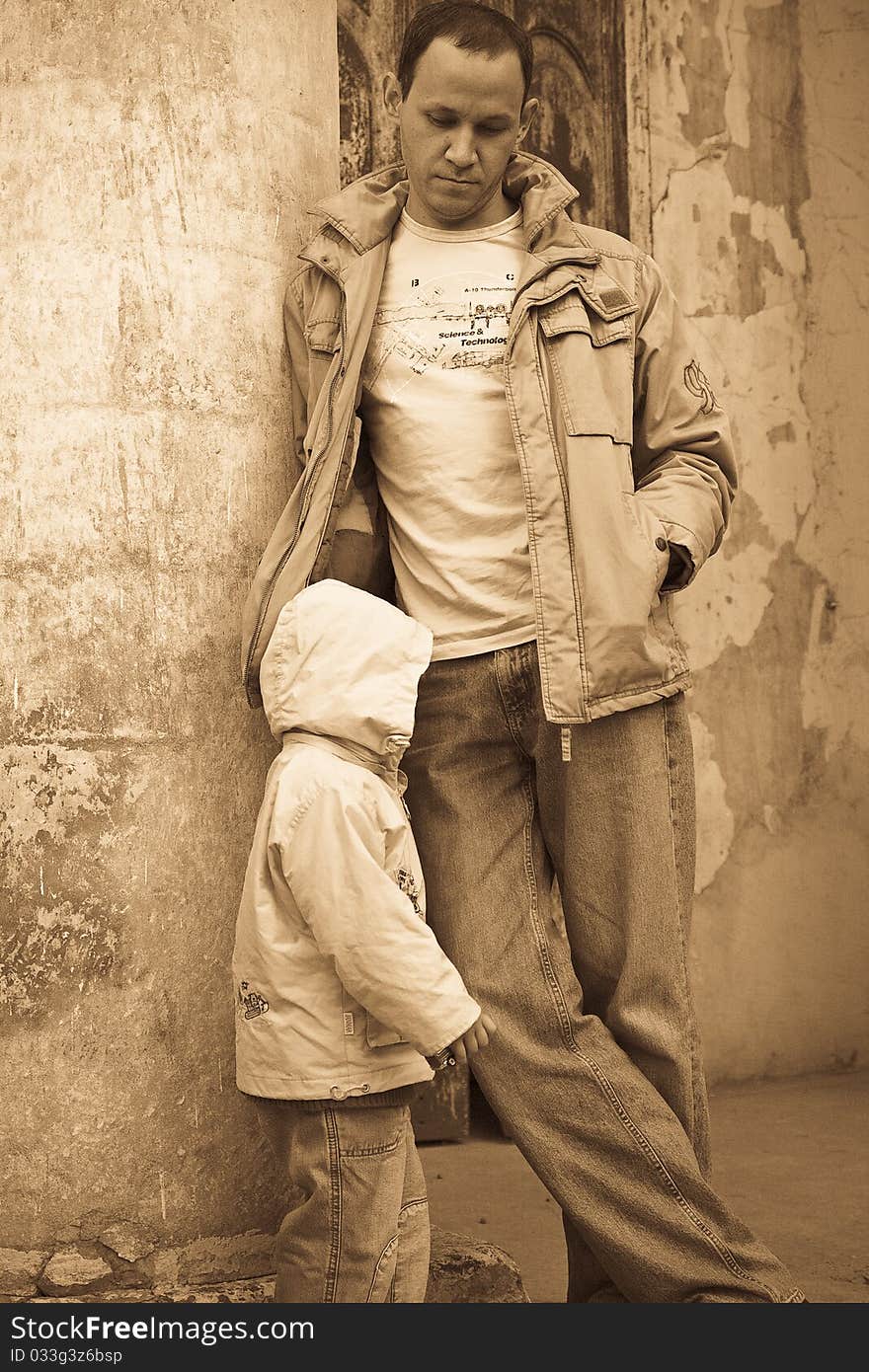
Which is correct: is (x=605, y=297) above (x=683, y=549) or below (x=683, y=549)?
above

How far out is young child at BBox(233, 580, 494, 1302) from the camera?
2.21 metres

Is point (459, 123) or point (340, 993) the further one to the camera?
point (459, 123)

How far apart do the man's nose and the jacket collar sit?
116 millimetres

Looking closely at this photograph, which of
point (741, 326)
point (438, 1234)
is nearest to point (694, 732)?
point (741, 326)

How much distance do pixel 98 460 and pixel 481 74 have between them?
2.77 feet

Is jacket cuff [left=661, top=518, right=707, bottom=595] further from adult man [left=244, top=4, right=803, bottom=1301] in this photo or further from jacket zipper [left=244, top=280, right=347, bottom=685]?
jacket zipper [left=244, top=280, right=347, bottom=685]

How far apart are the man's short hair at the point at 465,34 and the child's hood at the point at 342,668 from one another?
88cm

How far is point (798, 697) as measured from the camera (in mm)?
5273

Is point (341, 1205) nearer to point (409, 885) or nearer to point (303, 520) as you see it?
point (409, 885)

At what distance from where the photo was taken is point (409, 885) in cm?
244

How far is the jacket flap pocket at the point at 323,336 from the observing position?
2646mm

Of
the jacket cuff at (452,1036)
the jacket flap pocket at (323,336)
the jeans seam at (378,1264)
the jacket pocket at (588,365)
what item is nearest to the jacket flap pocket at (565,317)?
the jacket pocket at (588,365)

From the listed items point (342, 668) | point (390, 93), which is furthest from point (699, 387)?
point (390, 93)

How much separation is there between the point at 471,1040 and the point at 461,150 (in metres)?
1.36
